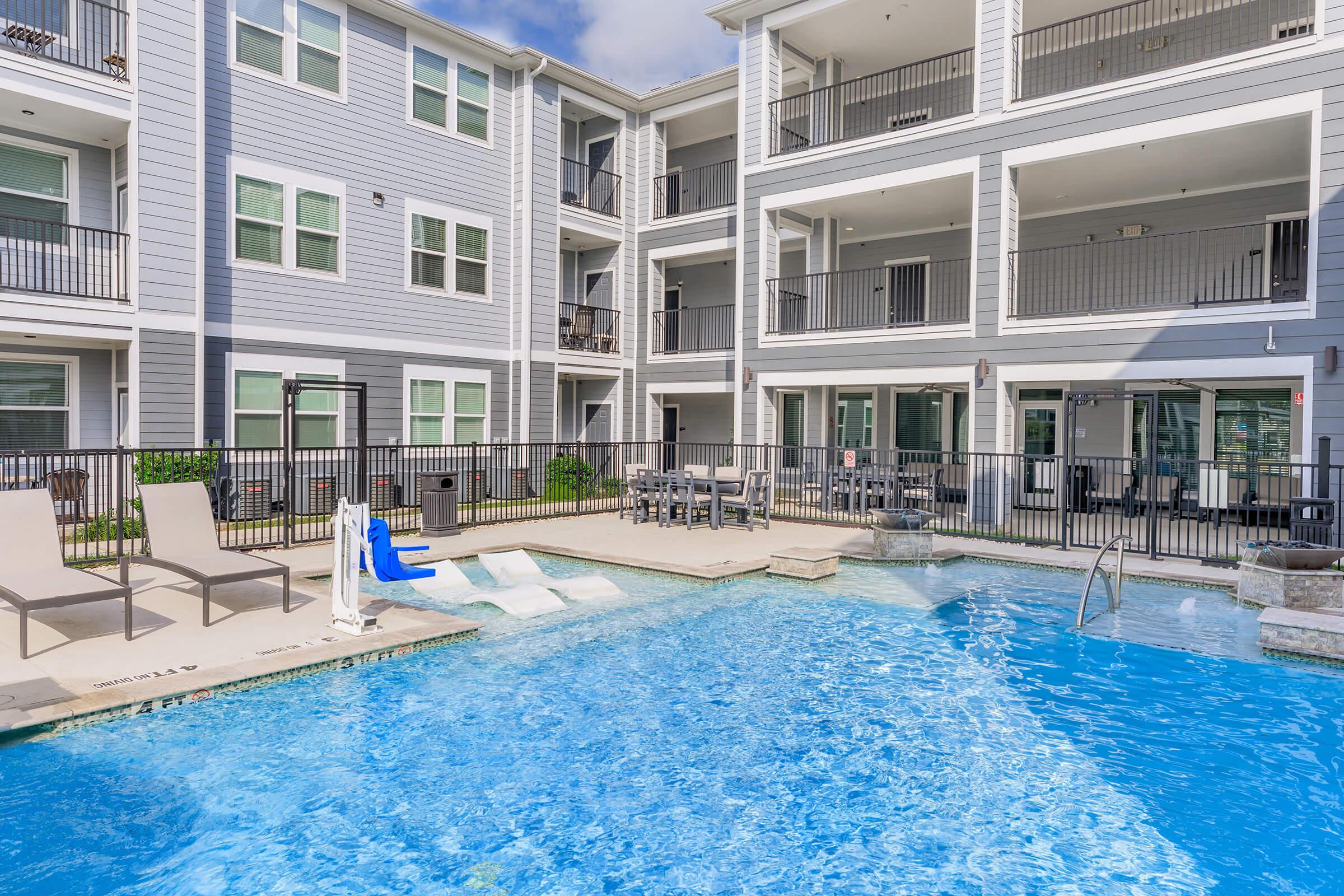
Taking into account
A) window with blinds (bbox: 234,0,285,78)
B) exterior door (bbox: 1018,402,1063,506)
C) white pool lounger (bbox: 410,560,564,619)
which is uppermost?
window with blinds (bbox: 234,0,285,78)

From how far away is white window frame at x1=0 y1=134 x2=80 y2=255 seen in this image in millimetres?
12352

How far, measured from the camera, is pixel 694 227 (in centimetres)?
2016

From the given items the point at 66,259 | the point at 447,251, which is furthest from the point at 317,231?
the point at 66,259

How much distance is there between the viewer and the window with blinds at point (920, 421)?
19438mm

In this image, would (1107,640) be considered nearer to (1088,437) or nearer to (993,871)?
(993,871)

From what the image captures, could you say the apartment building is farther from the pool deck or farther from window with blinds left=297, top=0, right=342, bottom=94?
the pool deck

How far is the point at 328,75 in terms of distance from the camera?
1544 cm

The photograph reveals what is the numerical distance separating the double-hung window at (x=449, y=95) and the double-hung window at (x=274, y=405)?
19.5 ft

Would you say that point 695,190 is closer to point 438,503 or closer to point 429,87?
point 429,87

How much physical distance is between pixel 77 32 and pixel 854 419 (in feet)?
56.5

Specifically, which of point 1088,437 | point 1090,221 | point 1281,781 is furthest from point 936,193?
point 1281,781

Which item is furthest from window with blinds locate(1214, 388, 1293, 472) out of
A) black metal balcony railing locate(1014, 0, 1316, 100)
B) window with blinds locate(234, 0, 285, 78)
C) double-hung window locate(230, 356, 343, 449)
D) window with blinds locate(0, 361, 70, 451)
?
window with blinds locate(0, 361, 70, 451)

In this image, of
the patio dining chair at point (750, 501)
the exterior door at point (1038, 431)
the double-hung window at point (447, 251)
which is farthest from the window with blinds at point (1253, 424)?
the double-hung window at point (447, 251)

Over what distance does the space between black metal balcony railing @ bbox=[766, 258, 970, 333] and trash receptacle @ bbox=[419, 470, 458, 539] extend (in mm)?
8160
